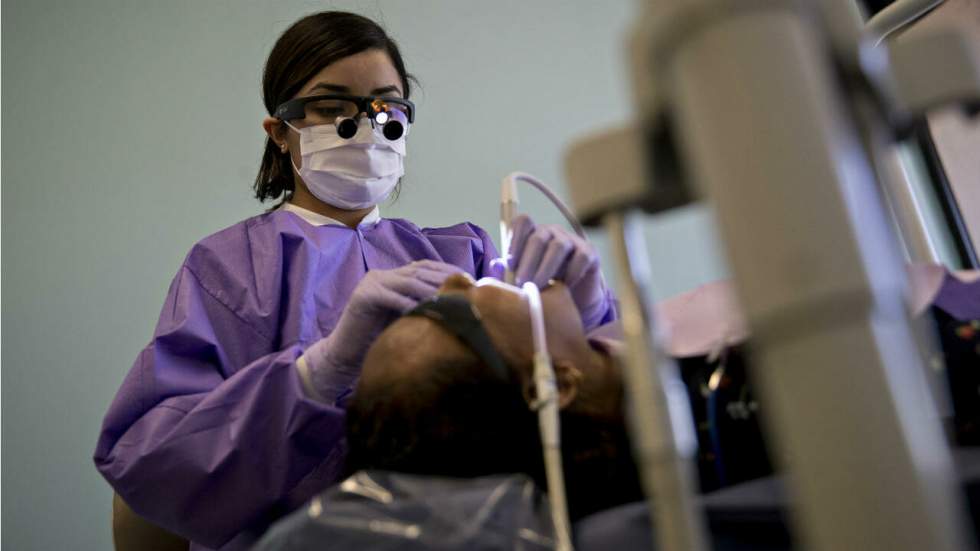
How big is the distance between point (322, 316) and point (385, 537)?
2.46 ft

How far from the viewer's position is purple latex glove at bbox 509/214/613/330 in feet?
3.49

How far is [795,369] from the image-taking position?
0.35 meters

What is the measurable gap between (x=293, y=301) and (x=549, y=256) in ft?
1.78

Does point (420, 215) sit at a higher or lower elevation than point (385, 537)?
higher

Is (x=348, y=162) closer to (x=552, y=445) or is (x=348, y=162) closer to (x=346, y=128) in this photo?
(x=346, y=128)

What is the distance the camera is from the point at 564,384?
88 centimetres

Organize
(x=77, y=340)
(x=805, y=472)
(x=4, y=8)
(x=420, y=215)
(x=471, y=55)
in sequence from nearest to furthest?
(x=805, y=472)
(x=77, y=340)
(x=4, y=8)
(x=420, y=215)
(x=471, y=55)

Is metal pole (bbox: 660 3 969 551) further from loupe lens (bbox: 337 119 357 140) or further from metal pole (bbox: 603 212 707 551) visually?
loupe lens (bbox: 337 119 357 140)

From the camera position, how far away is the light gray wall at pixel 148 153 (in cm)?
192

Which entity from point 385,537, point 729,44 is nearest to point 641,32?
point 729,44

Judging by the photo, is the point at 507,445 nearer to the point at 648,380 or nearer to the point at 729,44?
the point at 648,380

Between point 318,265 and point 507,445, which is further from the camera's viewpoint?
point 318,265

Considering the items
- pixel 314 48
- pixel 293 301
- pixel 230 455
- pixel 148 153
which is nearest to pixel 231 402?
pixel 230 455

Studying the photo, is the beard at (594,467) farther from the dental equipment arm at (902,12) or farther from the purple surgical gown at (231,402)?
the dental equipment arm at (902,12)
